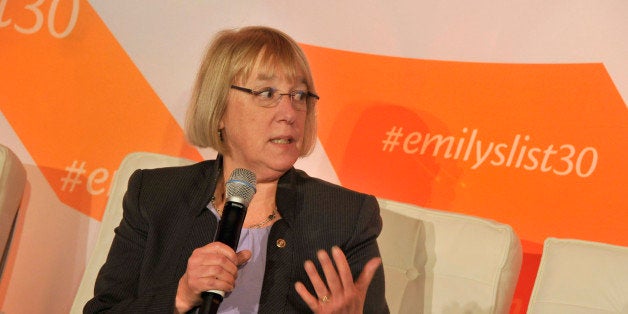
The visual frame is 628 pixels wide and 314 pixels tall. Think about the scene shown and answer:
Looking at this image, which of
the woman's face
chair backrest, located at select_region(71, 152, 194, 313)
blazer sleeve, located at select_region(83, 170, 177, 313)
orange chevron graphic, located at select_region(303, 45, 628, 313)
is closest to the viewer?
blazer sleeve, located at select_region(83, 170, 177, 313)

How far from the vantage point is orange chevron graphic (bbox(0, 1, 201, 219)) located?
3.32m

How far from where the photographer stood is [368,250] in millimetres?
2152

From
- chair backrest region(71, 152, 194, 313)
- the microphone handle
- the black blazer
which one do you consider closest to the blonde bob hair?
the black blazer

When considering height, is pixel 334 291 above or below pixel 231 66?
below

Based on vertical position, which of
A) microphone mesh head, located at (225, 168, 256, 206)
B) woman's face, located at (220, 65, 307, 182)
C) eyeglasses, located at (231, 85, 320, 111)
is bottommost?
microphone mesh head, located at (225, 168, 256, 206)

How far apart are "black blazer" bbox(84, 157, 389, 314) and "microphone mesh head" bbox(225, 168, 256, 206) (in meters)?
0.49

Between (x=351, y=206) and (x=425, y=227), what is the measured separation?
317mm

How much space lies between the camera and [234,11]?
11.0 ft

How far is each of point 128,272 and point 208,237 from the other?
24 cm

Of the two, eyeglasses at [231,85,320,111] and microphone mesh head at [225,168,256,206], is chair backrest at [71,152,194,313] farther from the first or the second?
microphone mesh head at [225,168,256,206]

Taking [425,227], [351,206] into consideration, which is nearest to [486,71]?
[425,227]

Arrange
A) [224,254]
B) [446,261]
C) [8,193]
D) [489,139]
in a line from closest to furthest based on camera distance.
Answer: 1. [224,254]
2. [446,261]
3. [8,193]
4. [489,139]

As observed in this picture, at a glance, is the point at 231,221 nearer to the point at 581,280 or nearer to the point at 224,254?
the point at 224,254

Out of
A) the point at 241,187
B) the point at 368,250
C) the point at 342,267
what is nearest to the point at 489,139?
the point at 368,250
